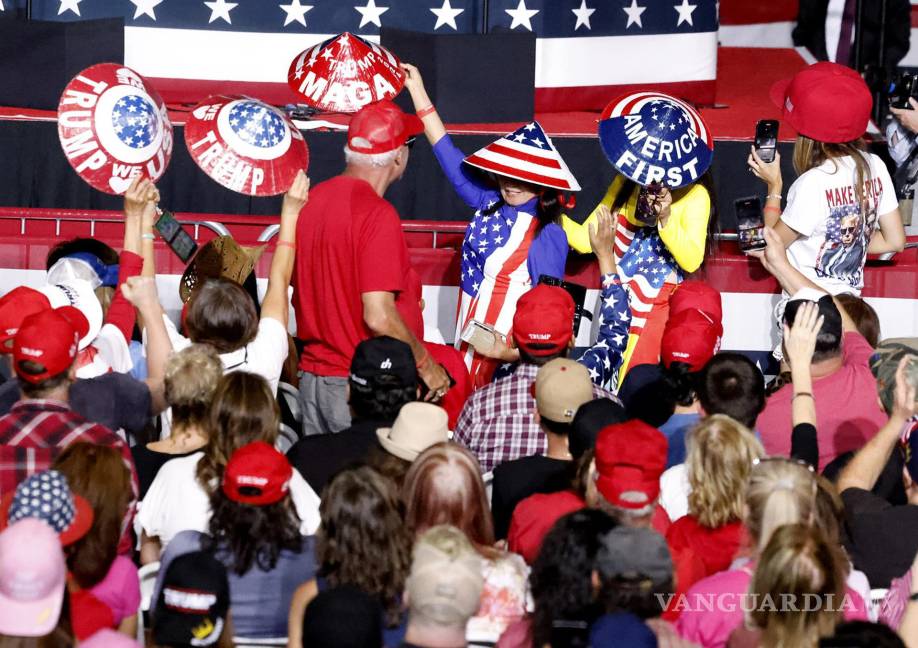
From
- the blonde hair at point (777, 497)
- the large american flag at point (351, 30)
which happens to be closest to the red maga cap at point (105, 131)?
the blonde hair at point (777, 497)

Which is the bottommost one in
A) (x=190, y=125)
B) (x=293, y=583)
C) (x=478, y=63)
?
(x=293, y=583)

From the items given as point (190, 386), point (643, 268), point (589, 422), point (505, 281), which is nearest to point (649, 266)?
point (643, 268)

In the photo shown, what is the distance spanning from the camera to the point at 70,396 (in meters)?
4.70

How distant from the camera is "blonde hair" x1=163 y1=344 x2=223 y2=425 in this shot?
4.60 m

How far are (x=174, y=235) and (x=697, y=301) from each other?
79.5 inches

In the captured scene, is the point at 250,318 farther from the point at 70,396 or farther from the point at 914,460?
the point at 914,460

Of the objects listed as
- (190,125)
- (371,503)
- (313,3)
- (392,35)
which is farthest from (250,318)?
(313,3)

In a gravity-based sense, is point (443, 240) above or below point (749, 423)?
above

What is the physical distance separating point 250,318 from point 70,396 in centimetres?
73

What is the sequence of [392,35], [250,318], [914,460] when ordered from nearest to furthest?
[914,460]
[250,318]
[392,35]

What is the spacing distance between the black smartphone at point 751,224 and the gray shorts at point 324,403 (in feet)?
5.89

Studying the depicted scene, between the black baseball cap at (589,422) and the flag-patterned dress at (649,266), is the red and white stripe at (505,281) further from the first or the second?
the black baseball cap at (589,422)

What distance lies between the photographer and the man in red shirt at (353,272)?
557 cm

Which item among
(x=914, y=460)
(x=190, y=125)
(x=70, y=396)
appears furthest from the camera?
(x=190, y=125)
